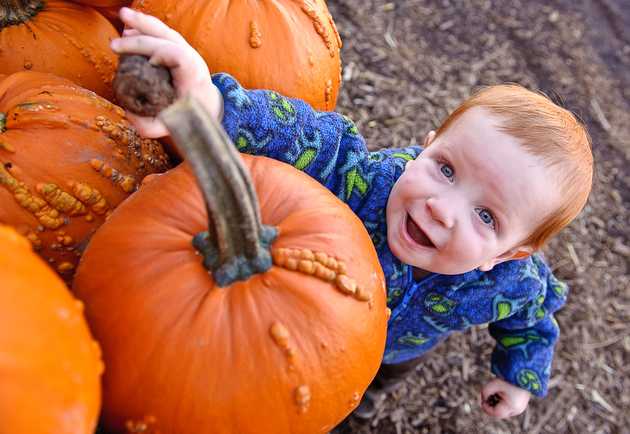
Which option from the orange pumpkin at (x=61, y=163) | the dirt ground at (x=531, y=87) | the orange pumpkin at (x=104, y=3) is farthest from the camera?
the dirt ground at (x=531, y=87)

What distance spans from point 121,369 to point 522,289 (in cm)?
116

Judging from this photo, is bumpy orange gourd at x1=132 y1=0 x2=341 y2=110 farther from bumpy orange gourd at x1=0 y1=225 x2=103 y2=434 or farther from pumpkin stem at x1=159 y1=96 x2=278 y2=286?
bumpy orange gourd at x1=0 y1=225 x2=103 y2=434

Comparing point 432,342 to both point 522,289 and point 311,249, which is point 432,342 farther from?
point 311,249

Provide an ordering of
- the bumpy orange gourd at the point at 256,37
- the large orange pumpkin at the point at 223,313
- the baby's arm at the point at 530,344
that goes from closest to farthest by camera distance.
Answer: the large orange pumpkin at the point at 223,313 → the bumpy orange gourd at the point at 256,37 → the baby's arm at the point at 530,344

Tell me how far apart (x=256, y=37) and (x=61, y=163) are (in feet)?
2.08

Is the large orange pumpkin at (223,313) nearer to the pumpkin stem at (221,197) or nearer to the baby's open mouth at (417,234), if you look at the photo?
the pumpkin stem at (221,197)

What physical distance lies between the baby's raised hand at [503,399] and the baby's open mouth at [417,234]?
2.40ft

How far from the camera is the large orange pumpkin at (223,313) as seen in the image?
0.94 m

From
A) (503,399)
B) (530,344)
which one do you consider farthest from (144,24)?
(503,399)

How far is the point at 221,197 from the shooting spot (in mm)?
859

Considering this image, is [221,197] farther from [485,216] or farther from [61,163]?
[485,216]

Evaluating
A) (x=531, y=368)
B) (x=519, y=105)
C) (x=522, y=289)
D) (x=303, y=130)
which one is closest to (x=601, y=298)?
(x=531, y=368)

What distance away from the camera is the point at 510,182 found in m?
1.33

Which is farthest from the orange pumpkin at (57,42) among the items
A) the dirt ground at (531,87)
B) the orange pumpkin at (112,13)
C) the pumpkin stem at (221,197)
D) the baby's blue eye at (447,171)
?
the dirt ground at (531,87)
